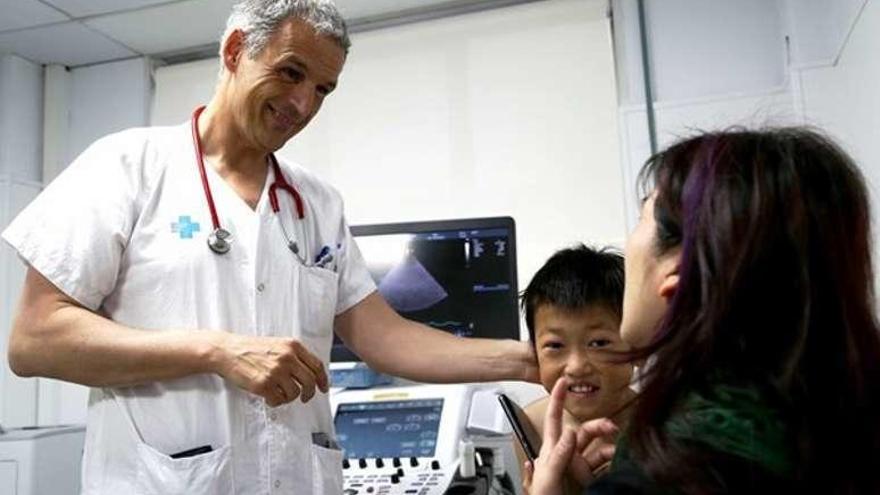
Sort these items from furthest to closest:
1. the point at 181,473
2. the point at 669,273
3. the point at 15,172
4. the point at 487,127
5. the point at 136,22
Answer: the point at 15,172 < the point at 136,22 < the point at 487,127 < the point at 181,473 < the point at 669,273

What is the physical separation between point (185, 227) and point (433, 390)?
91cm

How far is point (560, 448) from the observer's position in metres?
0.95

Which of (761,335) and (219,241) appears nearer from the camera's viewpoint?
(761,335)

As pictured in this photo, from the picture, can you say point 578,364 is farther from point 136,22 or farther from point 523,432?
point 136,22

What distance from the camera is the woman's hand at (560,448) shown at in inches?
36.9

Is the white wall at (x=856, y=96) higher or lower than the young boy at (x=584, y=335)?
higher

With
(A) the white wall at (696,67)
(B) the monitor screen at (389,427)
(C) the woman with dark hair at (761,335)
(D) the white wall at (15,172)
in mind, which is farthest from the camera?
(D) the white wall at (15,172)

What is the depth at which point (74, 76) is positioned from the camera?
10.2 feet

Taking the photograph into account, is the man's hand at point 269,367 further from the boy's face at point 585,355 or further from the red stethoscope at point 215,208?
the boy's face at point 585,355

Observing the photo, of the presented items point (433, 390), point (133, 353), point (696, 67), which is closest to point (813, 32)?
point (696, 67)

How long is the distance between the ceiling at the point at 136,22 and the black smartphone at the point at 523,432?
5.50ft

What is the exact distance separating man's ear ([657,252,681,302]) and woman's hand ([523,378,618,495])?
26 centimetres

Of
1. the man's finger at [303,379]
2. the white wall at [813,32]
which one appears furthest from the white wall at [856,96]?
the man's finger at [303,379]

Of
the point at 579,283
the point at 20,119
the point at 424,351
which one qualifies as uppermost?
A: the point at 20,119
